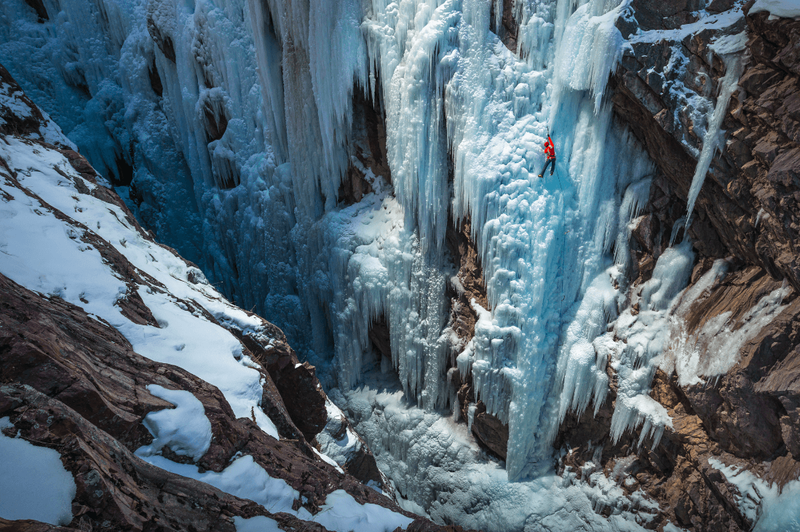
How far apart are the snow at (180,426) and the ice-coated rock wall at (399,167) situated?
14.9 ft

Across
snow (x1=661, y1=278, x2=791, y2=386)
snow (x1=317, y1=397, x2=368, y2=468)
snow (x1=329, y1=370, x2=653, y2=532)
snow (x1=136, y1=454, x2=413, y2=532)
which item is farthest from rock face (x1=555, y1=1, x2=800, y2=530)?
snow (x1=136, y1=454, x2=413, y2=532)

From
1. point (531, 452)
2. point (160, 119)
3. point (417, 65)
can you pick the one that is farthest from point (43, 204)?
point (160, 119)

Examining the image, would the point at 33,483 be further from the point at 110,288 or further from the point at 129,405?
the point at 110,288

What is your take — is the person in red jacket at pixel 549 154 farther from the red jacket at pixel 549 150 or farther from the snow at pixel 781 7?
the snow at pixel 781 7

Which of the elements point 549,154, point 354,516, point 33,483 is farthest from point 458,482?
point 33,483

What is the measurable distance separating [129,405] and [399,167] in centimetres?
556

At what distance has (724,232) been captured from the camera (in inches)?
206

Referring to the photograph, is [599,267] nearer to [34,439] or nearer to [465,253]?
[465,253]

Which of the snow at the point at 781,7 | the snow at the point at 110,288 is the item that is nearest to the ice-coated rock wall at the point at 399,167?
the snow at the point at 781,7

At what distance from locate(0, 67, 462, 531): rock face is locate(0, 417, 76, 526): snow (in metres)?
0.03

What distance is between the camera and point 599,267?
21.0 feet

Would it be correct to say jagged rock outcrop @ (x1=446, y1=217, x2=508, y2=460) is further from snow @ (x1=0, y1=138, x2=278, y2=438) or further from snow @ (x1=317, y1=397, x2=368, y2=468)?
snow @ (x1=0, y1=138, x2=278, y2=438)

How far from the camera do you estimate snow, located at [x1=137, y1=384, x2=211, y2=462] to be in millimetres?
2609

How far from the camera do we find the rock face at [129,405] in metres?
1.79
